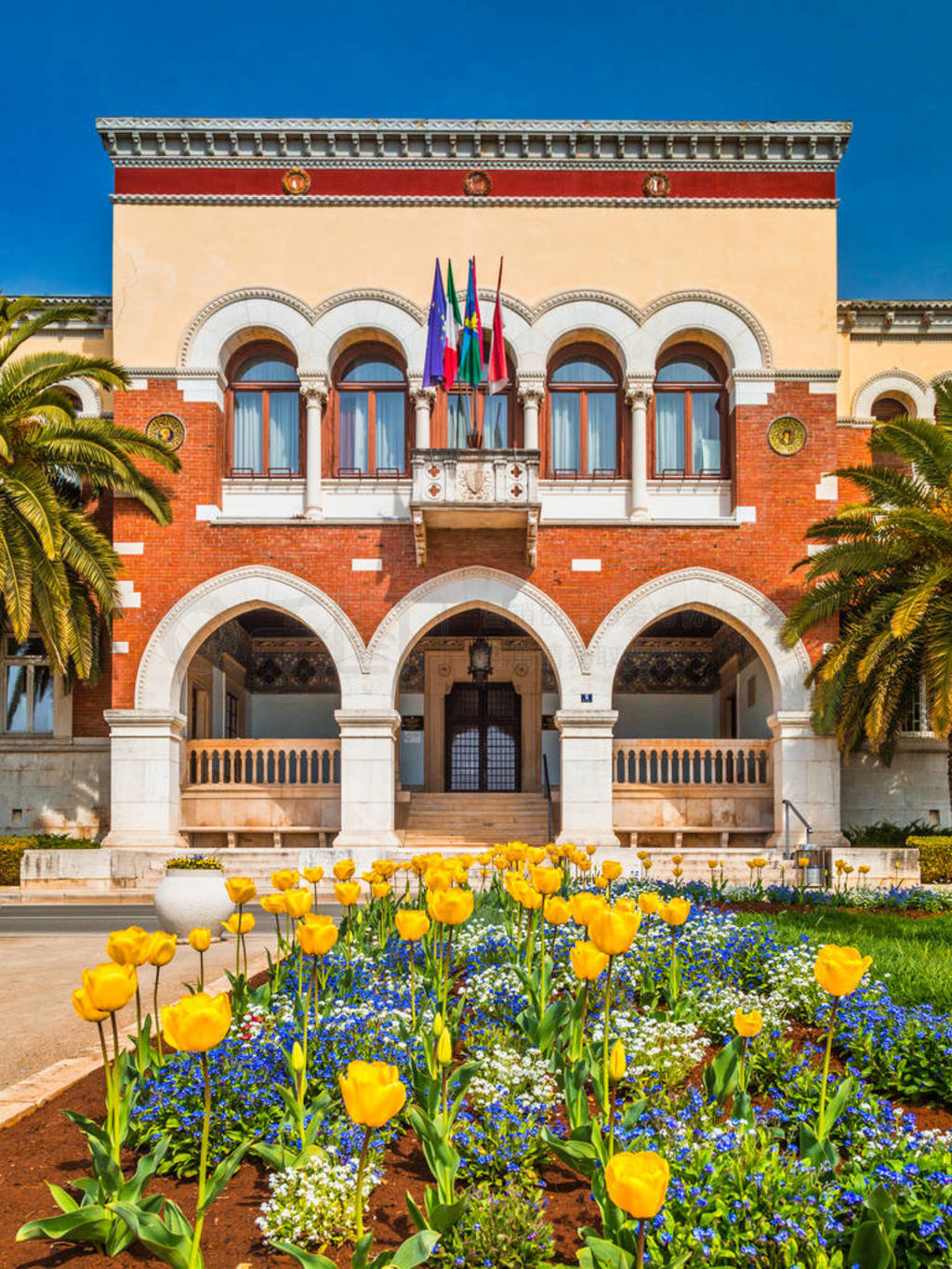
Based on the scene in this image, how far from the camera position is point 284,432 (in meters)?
22.2

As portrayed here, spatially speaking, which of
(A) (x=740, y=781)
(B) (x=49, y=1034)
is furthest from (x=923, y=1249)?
(A) (x=740, y=781)

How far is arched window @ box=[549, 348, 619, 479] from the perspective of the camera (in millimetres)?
22078

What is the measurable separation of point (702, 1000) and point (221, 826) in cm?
1600

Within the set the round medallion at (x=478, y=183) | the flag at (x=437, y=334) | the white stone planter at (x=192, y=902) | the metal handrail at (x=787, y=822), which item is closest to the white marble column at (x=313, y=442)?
the flag at (x=437, y=334)

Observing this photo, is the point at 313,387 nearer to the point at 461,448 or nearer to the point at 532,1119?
the point at 461,448

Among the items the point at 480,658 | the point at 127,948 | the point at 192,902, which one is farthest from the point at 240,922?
the point at 480,658

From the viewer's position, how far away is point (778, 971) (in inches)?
272

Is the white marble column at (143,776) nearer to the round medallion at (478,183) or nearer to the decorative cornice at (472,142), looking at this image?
the decorative cornice at (472,142)

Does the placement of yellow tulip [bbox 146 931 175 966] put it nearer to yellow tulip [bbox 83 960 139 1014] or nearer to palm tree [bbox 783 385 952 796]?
yellow tulip [bbox 83 960 139 1014]

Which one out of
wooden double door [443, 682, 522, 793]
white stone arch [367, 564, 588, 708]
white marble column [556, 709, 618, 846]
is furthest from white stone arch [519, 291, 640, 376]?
Answer: wooden double door [443, 682, 522, 793]

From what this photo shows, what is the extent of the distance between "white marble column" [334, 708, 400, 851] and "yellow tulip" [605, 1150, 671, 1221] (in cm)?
1819

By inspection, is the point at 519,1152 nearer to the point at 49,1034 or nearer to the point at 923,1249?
the point at 923,1249

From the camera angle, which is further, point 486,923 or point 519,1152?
point 486,923

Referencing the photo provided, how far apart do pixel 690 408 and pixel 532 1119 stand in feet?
63.4
